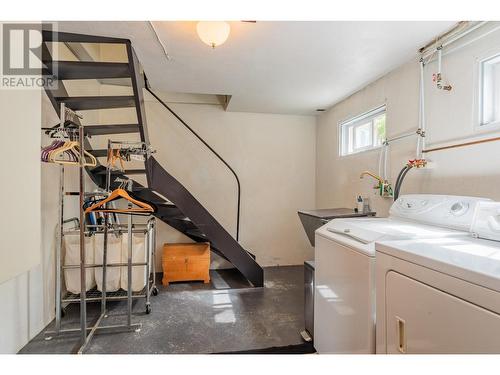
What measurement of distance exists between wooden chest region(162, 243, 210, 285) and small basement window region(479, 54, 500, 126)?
9.81 ft

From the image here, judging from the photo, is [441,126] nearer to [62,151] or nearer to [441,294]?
[441,294]

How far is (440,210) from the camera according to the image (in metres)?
1.51

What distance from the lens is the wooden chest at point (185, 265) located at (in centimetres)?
320

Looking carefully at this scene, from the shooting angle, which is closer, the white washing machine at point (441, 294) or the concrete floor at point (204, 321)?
the white washing machine at point (441, 294)

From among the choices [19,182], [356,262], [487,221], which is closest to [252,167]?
[356,262]

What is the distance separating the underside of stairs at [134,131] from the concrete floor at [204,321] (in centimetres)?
40

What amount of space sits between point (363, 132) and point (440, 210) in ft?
5.79

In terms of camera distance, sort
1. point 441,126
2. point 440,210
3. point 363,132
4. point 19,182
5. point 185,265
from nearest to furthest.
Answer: point 19,182 < point 440,210 < point 441,126 < point 363,132 < point 185,265

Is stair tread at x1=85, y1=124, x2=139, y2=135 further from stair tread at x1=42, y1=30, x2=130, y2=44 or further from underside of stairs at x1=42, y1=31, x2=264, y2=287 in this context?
stair tread at x1=42, y1=30, x2=130, y2=44

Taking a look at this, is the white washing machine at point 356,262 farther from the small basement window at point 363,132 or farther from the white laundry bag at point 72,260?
the white laundry bag at point 72,260

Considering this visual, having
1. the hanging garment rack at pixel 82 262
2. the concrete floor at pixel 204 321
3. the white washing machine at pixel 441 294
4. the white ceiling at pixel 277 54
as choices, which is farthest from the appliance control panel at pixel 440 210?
the hanging garment rack at pixel 82 262

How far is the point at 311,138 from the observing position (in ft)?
13.4

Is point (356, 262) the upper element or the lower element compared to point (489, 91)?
lower
